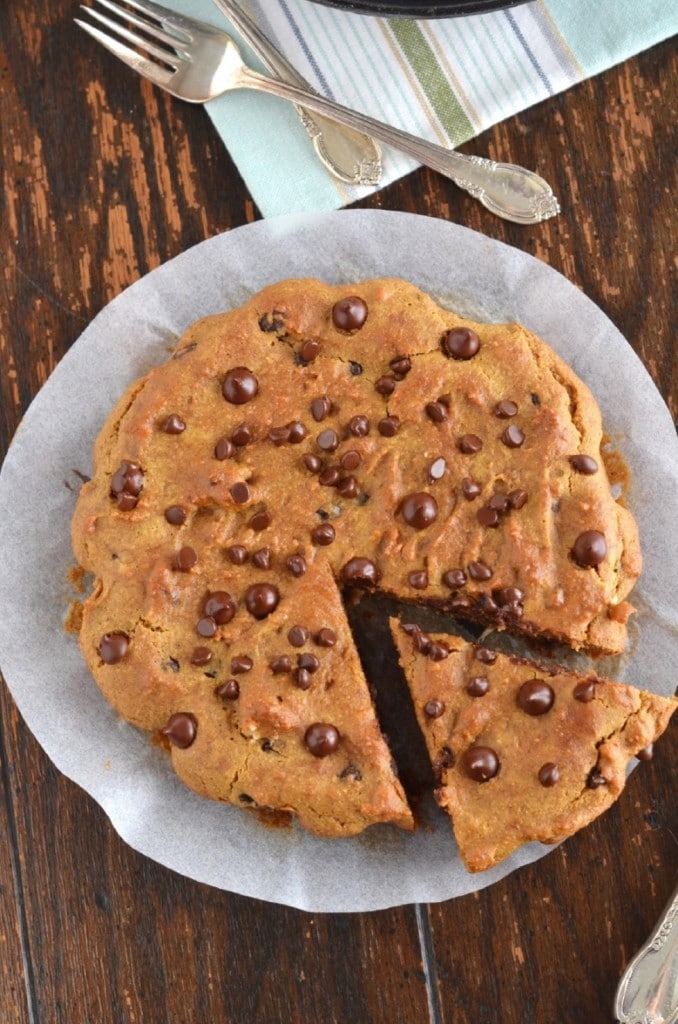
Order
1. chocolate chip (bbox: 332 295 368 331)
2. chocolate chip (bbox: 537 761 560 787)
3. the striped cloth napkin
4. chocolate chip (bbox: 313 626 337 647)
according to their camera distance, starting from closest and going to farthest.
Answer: chocolate chip (bbox: 537 761 560 787) → chocolate chip (bbox: 313 626 337 647) → chocolate chip (bbox: 332 295 368 331) → the striped cloth napkin

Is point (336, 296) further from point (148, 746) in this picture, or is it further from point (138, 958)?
point (138, 958)

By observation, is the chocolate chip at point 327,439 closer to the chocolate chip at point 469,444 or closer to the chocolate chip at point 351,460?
the chocolate chip at point 351,460

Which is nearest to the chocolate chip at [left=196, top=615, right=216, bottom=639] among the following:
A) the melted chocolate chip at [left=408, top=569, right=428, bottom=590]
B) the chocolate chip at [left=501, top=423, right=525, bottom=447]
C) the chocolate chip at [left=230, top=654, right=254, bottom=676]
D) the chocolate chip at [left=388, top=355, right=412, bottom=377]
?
the chocolate chip at [left=230, top=654, right=254, bottom=676]

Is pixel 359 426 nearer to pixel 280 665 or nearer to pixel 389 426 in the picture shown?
pixel 389 426

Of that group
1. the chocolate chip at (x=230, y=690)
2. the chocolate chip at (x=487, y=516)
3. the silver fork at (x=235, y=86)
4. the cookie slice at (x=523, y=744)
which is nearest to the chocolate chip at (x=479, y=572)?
the chocolate chip at (x=487, y=516)

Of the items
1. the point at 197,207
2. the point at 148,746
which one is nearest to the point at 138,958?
the point at 148,746

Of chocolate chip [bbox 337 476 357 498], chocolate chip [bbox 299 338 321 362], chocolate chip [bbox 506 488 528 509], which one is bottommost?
chocolate chip [bbox 506 488 528 509]

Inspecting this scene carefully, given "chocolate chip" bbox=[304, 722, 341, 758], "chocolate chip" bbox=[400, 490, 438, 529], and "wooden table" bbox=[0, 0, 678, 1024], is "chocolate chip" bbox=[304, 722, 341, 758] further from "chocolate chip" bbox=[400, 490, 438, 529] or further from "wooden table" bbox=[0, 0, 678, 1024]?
"wooden table" bbox=[0, 0, 678, 1024]
